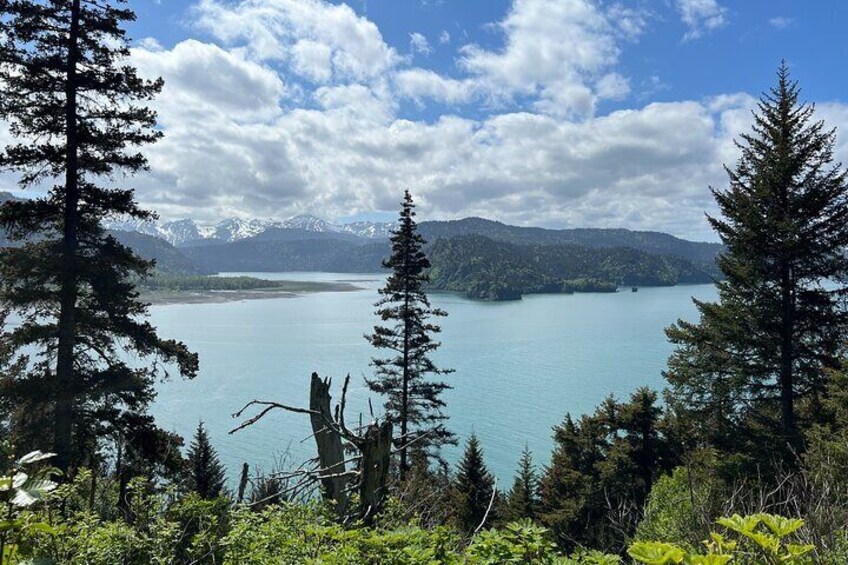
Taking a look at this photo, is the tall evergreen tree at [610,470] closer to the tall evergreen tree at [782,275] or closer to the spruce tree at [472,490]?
the spruce tree at [472,490]

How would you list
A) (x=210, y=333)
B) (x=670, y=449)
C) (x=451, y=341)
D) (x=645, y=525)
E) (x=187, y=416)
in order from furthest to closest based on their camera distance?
(x=210, y=333), (x=451, y=341), (x=187, y=416), (x=670, y=449), (x=645, y=525)

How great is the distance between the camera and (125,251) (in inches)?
405

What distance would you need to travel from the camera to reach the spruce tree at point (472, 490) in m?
20.1

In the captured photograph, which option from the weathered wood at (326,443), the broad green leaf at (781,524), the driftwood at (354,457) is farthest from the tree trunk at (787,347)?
the broad green leaf at (781,524)

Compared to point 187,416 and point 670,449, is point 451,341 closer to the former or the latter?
point 187,416

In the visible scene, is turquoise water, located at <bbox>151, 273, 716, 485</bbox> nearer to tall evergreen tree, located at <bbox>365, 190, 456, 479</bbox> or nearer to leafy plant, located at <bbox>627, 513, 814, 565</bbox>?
tall evergreen tree, located at <bbox>365, 190, 456, 479</bbox>

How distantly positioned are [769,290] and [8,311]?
53.8 feet

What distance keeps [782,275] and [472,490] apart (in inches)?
551

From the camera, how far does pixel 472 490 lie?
2134cm

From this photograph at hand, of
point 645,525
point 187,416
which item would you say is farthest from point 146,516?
point 187,416

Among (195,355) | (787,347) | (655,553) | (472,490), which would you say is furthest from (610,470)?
(655,553)

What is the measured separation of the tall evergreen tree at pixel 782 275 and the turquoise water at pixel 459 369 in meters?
11.2

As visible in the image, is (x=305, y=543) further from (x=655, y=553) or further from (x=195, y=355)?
(x=195, y=355)

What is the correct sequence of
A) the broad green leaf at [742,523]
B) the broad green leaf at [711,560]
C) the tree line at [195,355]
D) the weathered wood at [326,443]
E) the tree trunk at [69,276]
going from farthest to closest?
the tree trunk at [69,276]
the tree line at [195,355]
the weathered wood at [326,443]
the broad green leaf at [742,523]
the broad green leaf at [711,560]
